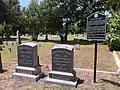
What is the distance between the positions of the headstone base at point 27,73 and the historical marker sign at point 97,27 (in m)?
2.44

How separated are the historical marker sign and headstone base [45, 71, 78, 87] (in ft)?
4.98

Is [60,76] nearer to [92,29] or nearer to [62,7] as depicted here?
[92,29]

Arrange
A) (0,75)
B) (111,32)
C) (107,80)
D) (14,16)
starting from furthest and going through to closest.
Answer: (14,16)
(111,32)
(0,75)
(107,80)

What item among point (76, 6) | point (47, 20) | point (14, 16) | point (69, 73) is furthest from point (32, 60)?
point (14, 16)

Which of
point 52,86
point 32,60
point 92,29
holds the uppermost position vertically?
point 92,29

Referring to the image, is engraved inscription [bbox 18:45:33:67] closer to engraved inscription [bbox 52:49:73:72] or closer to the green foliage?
engraved inscription [bbox 52:49:73:72]

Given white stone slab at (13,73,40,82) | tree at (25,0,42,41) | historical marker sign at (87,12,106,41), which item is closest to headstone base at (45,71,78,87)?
white stone slab at (13,73,40,82)

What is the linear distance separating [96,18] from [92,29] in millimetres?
406

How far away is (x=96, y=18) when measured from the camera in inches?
303

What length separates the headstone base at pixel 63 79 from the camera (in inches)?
309

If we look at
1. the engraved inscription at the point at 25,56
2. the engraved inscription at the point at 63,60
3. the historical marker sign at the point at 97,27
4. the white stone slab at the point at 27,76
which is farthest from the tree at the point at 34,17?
the historical marker sign at the point at 97,27

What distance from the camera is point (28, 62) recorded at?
8.77 metres

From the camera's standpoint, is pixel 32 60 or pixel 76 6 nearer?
pixel 32 60

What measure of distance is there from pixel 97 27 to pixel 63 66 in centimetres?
179
